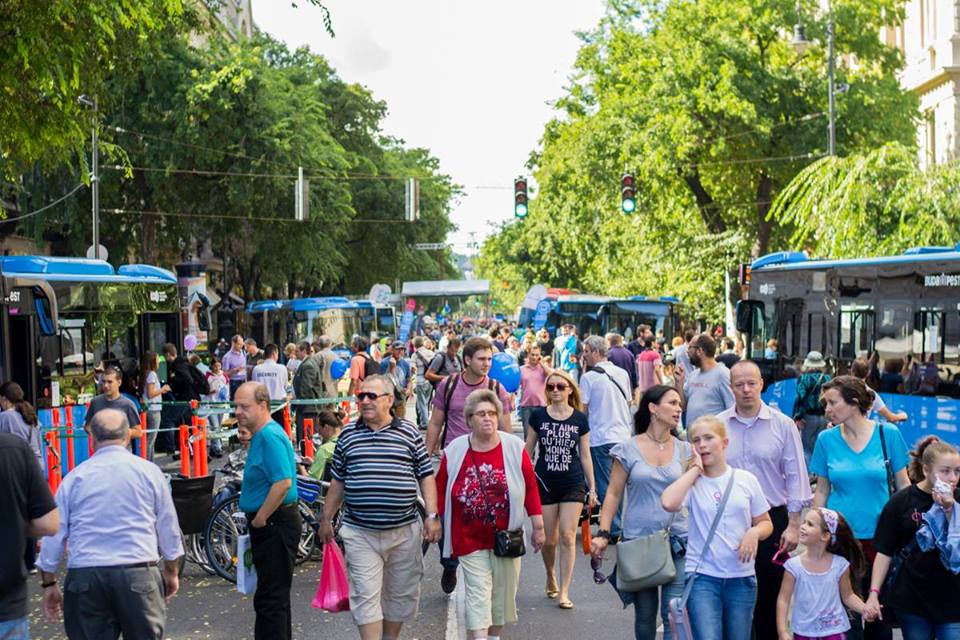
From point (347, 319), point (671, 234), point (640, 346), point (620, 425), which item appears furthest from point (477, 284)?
point (620, 425)

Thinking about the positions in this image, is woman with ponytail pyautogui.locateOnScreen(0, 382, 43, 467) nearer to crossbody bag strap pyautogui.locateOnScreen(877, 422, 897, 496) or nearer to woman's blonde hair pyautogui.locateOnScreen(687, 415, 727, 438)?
woman's blonde hair pyautogui.locateOnScreen(687, 415, 727, 438)

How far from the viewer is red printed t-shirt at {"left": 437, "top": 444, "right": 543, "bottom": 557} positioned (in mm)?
7578

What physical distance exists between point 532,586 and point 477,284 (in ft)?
223

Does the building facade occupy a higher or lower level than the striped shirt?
higher

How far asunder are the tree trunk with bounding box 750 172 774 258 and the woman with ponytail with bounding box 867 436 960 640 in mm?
35175

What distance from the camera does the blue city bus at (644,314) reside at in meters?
47.7

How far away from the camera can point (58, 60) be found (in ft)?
39.3

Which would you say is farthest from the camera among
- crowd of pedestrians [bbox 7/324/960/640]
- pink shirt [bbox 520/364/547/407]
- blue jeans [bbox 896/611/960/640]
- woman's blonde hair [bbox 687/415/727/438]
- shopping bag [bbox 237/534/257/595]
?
pink shirt [bbox 520/364/547/407]

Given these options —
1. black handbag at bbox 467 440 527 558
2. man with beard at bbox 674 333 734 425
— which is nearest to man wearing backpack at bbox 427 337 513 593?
man with beard at bbox 674 333 734 425

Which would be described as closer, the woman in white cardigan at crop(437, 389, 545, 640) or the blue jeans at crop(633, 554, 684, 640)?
the blue jeans at crop(633, 554, 684, 640)

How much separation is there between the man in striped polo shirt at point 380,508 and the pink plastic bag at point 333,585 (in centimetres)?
4

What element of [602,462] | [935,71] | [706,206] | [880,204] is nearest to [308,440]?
[602,462]

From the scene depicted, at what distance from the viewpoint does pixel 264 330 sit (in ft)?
178

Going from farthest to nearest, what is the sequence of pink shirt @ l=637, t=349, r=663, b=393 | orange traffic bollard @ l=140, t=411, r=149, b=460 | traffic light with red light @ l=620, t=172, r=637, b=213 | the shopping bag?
traffic light with red light @ l=620, t=172, r=637, b=213, pink shirt @ l=637, t=349, r=663, b=393, orange traffic bollard @ l=140, t=411, r=149, b=460, the shopping bag
